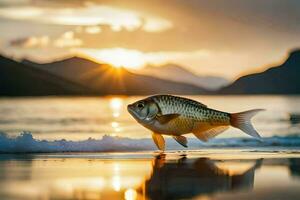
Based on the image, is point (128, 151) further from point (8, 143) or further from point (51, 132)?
point (51, 132)

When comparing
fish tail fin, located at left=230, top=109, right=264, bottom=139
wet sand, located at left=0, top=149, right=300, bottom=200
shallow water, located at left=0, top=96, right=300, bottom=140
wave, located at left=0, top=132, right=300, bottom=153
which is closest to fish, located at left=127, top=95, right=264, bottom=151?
fish tail fin, located at left=230, top=109, right=264, bottom=139

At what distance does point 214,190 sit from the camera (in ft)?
31.0

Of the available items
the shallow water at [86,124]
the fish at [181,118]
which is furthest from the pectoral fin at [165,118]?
the shallow water at [86,124]

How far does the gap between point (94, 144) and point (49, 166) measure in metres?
3.63

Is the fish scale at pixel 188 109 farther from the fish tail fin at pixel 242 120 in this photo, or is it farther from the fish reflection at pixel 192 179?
the fish reflection at pixel 192 179

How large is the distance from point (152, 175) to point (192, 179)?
2.64 feet

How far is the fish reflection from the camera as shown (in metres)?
9.38

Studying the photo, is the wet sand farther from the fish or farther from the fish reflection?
the fish

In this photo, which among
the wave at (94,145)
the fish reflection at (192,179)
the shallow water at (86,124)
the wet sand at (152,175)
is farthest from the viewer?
the shallow water at (86,124)

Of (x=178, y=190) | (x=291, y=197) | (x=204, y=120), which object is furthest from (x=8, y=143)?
(x=291, y=197)

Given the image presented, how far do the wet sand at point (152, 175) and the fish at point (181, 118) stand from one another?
617mm

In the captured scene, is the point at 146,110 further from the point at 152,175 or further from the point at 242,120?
the point at 242,120

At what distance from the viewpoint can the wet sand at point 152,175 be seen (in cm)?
925

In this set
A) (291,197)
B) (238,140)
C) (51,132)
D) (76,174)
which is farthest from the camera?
(51,132)
